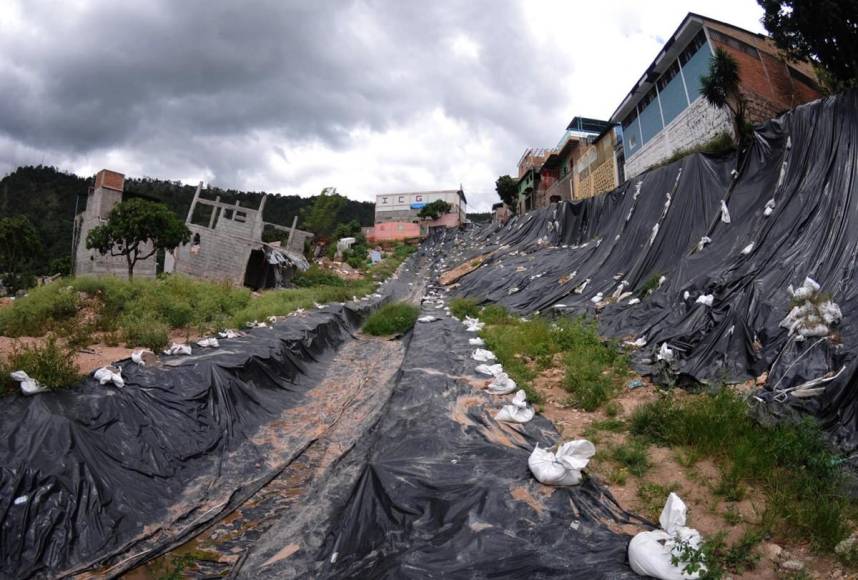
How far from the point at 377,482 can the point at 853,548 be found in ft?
8.23

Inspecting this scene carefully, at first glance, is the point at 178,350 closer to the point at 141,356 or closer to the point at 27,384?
the point at 141,356

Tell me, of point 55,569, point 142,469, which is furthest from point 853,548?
point 142,469

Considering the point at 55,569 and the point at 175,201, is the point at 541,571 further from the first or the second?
the point at 175,201

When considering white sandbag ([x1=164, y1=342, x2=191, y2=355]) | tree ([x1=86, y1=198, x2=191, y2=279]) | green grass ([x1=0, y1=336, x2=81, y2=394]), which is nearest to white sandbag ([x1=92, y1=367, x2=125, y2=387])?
green grass ([x1=0, y1=336, x2=81, y2=394])

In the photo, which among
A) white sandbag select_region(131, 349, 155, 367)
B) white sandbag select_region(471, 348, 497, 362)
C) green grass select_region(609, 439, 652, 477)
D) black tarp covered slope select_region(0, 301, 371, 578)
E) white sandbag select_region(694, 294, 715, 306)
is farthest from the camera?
white sandbag select_region(471, 348, 497, 362)

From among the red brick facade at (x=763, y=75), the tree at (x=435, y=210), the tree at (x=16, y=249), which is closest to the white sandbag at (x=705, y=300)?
the red brick facade at (x=763, y=75)

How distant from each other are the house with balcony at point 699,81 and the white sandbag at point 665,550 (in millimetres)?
12575

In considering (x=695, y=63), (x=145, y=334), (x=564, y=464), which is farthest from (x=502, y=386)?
(x=695, y=63)

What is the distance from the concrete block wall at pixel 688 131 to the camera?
12.4 meters

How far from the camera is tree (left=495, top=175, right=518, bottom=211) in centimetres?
3784

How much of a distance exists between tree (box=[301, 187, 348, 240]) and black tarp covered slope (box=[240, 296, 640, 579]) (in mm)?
31841

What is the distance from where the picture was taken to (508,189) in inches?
1495

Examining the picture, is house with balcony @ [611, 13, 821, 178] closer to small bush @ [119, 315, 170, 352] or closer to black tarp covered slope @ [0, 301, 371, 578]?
black tarp covered slope @ [0, 301, 371, 578]

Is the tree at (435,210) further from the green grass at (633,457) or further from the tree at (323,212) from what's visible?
the green grass at (633,457)
